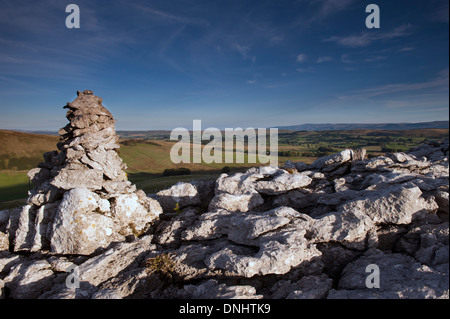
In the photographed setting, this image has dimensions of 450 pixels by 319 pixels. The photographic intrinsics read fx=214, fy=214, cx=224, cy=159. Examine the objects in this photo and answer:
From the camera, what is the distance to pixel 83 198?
12.2 m

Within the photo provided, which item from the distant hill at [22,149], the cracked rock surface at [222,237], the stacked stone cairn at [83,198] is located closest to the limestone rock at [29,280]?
the cracked rock surface at [222,237]

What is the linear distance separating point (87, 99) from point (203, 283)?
1408cm

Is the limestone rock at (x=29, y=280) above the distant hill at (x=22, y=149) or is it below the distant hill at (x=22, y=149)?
below

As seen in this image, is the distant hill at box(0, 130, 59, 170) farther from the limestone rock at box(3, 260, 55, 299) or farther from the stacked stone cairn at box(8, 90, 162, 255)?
the limestone rock at box(3, 260, 55, 299)

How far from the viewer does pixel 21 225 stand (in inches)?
→ 502

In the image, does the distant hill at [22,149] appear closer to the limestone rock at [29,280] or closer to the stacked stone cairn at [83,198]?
the stacked stone cairn at [83,198]

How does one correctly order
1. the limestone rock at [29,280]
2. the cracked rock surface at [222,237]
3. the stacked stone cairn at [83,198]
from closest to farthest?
the cracked rock surface at [222,237]
the limestone rock at [29,280]
the stacked stone cairn at [83,198]

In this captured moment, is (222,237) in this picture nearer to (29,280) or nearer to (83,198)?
(83,198)

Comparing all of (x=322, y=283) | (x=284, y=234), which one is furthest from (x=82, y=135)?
(x=322, y=283)

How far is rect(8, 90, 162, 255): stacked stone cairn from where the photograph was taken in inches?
455

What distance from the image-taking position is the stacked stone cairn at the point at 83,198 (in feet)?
37.9

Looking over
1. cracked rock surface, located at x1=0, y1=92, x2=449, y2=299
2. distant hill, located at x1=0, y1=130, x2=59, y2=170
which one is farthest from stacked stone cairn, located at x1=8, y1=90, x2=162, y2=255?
distant hill, located at x1=0, y1=130, x2=59, y2=170
